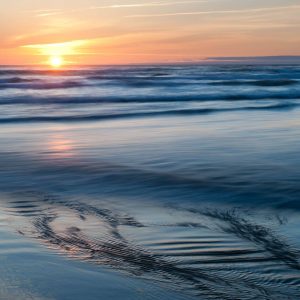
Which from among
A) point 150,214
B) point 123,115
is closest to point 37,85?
point 123,115

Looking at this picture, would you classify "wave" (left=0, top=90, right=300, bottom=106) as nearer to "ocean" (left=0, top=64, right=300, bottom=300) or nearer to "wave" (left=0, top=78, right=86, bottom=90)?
"wave" (left=0, top=78, right=86, bottom=90)

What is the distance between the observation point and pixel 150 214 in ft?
19.9

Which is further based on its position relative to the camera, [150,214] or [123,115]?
[123,115]

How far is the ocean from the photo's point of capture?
420cm

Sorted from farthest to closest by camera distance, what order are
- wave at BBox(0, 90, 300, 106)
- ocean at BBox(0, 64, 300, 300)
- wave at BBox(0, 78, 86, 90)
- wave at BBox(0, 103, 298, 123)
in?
wave at BBox(0, 78, 86, 90), wave at BBox(0, 90, 300, 106), wave at BBox(0, 103, 298, 123), ocean at BBox(0, 64, 300, 300)

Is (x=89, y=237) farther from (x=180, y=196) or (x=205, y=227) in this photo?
(x=180, y=196)

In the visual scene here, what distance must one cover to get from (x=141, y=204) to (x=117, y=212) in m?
0.43

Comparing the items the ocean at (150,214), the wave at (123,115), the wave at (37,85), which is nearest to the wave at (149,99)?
the wave at (123,115)

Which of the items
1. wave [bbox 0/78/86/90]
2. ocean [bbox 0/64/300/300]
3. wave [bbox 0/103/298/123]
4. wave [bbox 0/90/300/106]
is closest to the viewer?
ocean [bbox 0/64/300/300]

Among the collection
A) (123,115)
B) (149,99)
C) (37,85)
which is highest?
(123,115)

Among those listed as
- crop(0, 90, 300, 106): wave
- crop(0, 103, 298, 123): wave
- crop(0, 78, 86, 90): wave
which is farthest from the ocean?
crop(0, 78, 86, 90): wave

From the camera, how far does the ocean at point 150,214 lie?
4203 millimetres

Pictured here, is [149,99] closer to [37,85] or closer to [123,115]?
[123,115]

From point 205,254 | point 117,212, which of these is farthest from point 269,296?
point 117,212
